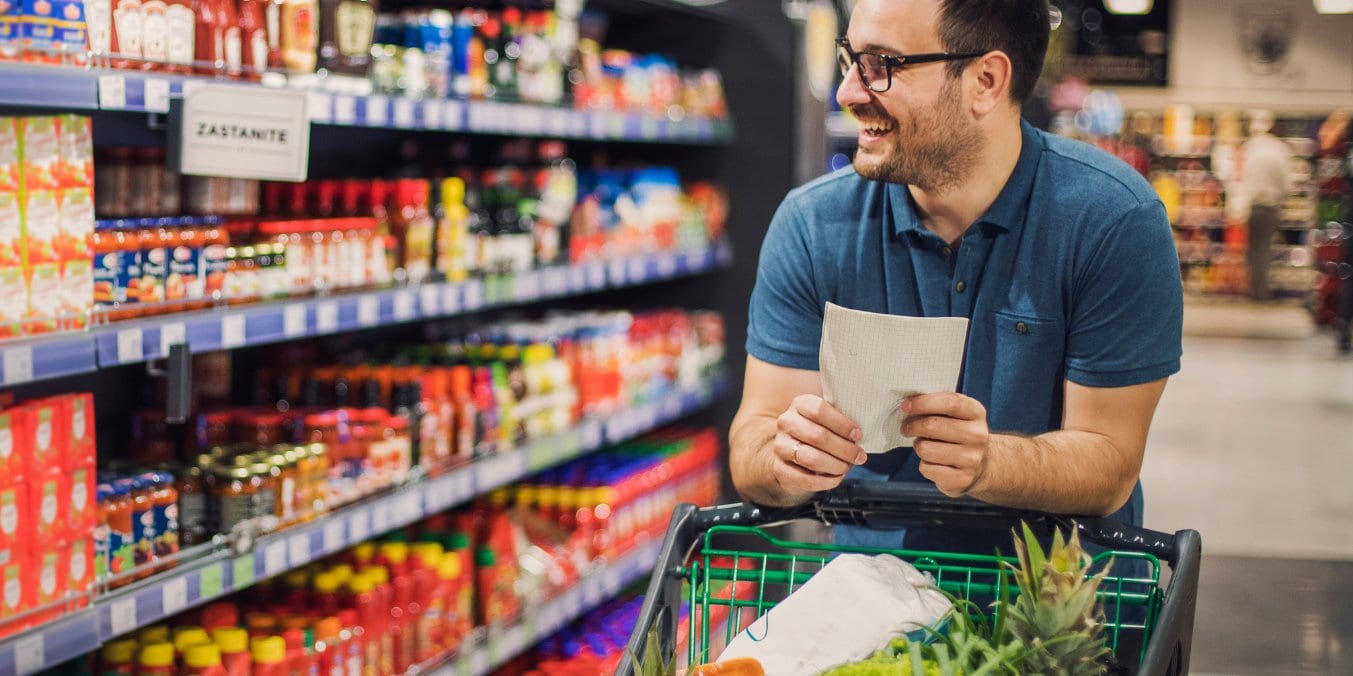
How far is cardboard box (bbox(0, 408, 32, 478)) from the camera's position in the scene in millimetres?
2297

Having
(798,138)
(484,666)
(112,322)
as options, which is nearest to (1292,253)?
(798,138)

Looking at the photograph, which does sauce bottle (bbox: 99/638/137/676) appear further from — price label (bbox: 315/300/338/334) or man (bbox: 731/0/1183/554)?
man (bbox: 731/0/1183/554)

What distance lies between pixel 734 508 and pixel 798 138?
3.86 meters

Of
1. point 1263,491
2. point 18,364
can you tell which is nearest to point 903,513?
point 18,364

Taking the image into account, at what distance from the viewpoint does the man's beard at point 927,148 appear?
6.23 feet

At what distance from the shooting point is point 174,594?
2561 mm

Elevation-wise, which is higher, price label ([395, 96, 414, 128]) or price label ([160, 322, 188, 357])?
price label ([395, 96, 414, 128])

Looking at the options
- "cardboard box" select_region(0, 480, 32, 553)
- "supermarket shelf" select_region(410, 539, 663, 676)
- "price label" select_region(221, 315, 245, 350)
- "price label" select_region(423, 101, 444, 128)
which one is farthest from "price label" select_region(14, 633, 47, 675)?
"price label" select_region(423, 101, 444, 128)

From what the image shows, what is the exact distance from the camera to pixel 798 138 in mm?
5598

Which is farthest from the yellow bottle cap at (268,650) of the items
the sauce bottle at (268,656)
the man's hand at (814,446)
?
the man's hand at (814,446)

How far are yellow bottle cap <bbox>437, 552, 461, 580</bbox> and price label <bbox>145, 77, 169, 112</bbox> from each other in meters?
1.42

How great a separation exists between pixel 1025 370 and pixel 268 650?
1.65 m

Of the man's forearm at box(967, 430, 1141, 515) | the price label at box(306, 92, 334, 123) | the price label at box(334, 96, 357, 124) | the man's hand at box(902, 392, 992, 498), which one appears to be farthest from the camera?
the price label at box(334, 96, 357, 124)

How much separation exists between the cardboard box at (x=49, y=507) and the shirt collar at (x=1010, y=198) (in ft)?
4.69
